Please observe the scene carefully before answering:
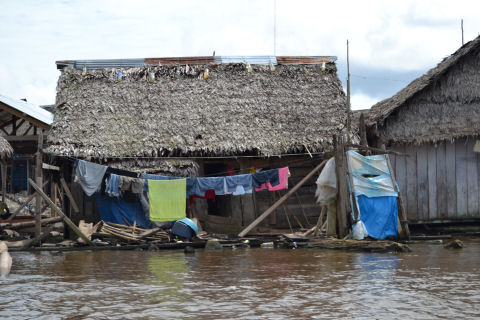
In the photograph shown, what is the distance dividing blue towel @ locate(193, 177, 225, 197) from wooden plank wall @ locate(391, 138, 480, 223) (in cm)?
482

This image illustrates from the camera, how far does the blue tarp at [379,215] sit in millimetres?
12820

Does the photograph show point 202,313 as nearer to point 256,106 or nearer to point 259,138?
point 259,138

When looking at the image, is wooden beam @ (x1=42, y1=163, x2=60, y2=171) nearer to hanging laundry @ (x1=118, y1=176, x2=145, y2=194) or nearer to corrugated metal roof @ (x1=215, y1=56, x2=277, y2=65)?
hanging laundry @ (x1=118, y1=176, x2=145, y2=194)

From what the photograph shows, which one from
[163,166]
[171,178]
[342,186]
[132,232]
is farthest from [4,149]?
[342,186]

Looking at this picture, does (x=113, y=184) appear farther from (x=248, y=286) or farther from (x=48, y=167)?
(x=248, y=286)

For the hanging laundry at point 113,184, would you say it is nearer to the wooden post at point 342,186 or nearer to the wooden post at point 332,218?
the wooden post at point 332,218

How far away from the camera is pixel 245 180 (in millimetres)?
14539

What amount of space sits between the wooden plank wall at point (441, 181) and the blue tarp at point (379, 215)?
9.75 ft

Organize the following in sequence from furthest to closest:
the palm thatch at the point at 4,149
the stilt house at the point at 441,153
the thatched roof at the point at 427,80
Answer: the stilt house at the point at 441,153
the thatched roof at the point at 427,80
the palm thatch at the point at 4,149

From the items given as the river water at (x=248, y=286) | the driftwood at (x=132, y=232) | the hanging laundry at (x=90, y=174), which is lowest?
the river water at (x=248, y=286)

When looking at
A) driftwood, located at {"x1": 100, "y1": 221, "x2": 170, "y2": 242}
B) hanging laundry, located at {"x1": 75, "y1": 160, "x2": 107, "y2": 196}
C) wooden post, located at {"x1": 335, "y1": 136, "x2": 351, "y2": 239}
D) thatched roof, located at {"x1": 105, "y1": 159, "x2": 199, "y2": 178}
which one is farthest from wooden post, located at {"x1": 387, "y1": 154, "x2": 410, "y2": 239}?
hanging laundry, located at {"x1": 75, "y1": 160, "x2": 107, "y2": 196}

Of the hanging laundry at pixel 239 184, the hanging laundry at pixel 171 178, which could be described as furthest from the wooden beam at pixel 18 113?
the hanging laundry at pixel 239 184

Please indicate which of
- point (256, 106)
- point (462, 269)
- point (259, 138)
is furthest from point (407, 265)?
point (256, 106)

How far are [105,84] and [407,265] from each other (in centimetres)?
1160
